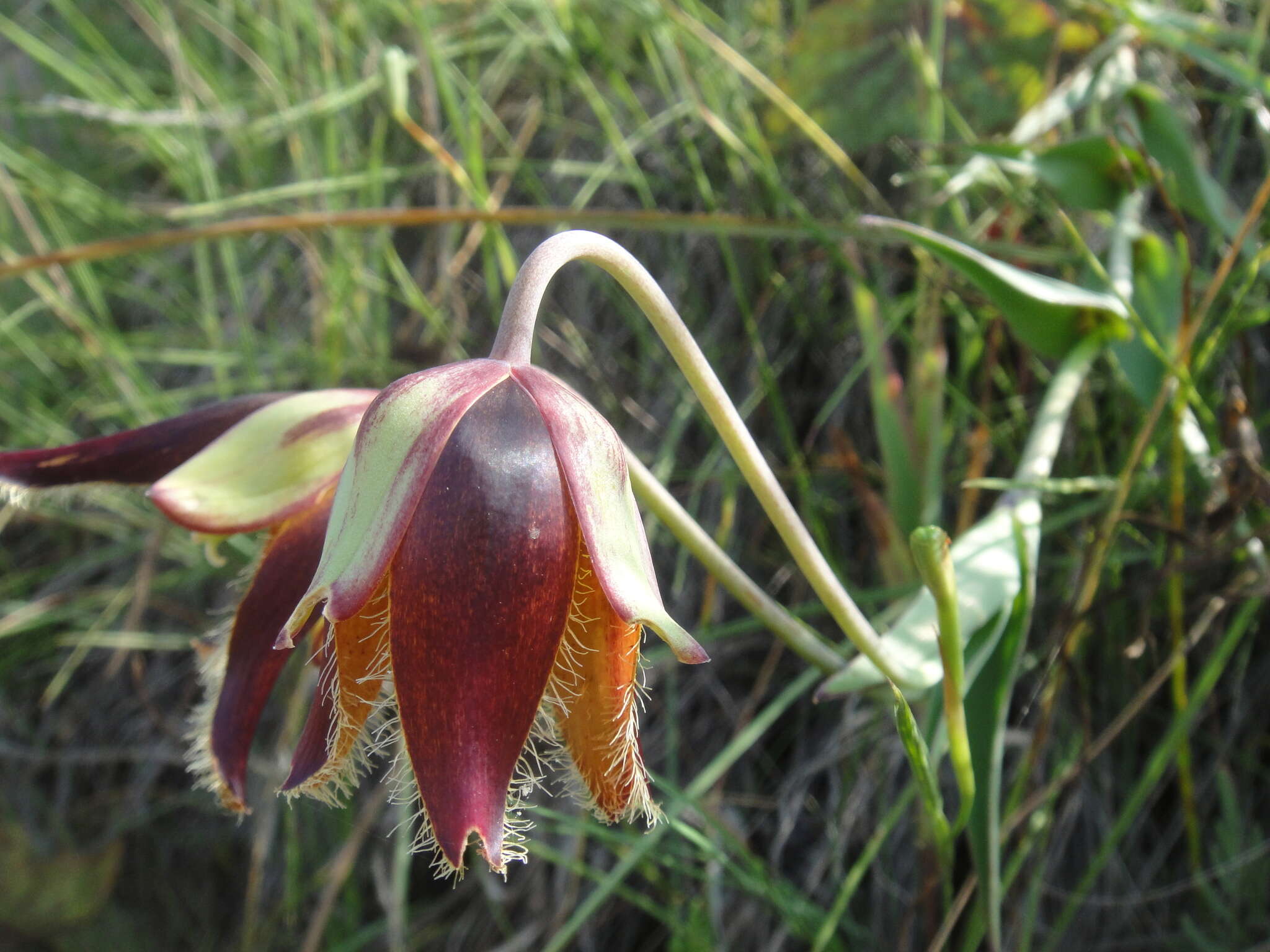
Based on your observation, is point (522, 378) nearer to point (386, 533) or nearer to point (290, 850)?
point (386, 533)

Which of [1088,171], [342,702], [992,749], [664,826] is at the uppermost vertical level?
[342,702]

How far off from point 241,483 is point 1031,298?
0.68 meters

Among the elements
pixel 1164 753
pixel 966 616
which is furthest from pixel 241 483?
pixel 1164 753

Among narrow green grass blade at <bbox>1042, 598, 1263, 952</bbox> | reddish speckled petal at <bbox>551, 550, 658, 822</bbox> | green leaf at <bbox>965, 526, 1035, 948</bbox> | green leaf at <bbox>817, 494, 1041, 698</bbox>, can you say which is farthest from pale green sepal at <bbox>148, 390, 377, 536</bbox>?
narrow green grass blade at <bbox>1042, 598, 1263, 952</bbox>

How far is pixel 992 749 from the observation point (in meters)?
0.74

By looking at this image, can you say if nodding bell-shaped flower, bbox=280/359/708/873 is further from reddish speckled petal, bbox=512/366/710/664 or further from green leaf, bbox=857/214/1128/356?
green leaf, bbox=857/214/1128/356

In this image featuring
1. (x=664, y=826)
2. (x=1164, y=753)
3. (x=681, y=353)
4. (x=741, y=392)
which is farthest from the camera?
(x=741, y=392)

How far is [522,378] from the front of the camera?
57 centimetres

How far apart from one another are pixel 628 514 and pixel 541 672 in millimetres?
93

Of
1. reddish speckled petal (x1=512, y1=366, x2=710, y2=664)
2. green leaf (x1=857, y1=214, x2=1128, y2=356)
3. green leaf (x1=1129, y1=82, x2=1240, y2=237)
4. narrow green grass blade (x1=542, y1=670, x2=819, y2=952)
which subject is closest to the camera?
reddish speckled petal (x1=512, y1=366, x2=710, y2=664)

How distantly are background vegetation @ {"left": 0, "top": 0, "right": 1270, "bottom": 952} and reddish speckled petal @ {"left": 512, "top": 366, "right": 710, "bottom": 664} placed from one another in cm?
36

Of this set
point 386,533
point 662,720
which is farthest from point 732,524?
point 386,533

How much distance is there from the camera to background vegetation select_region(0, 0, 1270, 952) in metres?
1.04

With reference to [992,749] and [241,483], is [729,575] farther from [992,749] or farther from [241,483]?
[241,483]
